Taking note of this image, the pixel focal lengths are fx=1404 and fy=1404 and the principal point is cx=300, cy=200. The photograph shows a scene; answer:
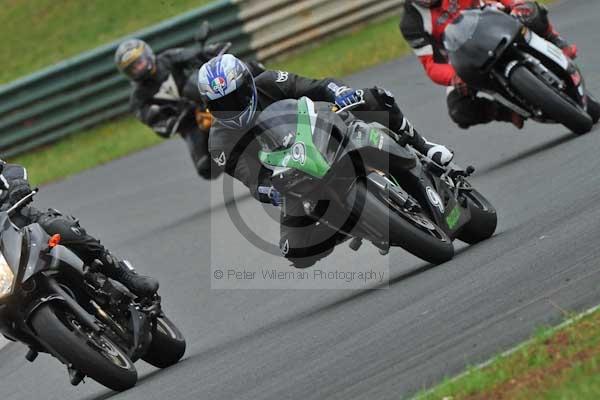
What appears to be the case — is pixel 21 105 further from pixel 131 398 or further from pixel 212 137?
pixel 131 398

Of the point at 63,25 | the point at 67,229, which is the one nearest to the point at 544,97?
the point at 67,229

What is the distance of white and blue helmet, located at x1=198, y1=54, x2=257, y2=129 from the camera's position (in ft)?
26.8

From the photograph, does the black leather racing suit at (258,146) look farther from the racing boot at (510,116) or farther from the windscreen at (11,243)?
the racing boot at (510,116)

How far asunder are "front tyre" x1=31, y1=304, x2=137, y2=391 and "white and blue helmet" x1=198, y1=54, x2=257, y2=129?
1549 millimetres

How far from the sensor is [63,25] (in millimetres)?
22859

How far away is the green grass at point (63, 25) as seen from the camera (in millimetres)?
21938

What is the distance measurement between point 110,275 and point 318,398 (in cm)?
258

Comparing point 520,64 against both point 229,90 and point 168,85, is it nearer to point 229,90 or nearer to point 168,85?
point 229,90

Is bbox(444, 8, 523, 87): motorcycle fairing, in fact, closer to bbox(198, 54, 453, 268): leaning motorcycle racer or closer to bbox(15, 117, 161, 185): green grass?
bbox(198, 54, 453, 268): leaning motorcycle racer

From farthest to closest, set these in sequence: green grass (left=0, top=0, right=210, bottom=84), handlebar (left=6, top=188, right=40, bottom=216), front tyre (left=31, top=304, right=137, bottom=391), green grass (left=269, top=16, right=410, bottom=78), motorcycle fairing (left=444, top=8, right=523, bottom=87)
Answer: green grass (left=0, top=0, right=210, bottom=84)
green grass (left=269, top=16, right=410, bottom=78)
motorcycle fairing (left=444, top=8, right=523, bottom=87)
handlebar (left=6, top=188, right=40, bottom=216)
front tyre (left=31, top=304, right=137, bottom=391)

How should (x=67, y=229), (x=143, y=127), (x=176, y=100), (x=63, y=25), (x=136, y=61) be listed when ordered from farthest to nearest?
(x=63, y=25) → (x=143, y=127) → (x=176, y=100) → (x=136, y=61) → (x=67, y=229)

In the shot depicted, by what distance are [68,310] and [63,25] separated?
1591 cm

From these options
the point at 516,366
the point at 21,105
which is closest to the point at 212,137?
the point at 516,366

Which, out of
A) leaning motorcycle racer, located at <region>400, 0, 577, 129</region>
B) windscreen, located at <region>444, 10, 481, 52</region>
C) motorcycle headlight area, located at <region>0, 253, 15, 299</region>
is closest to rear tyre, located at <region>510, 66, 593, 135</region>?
windscreen, located at <region>444, 10, 481, 52</region>
